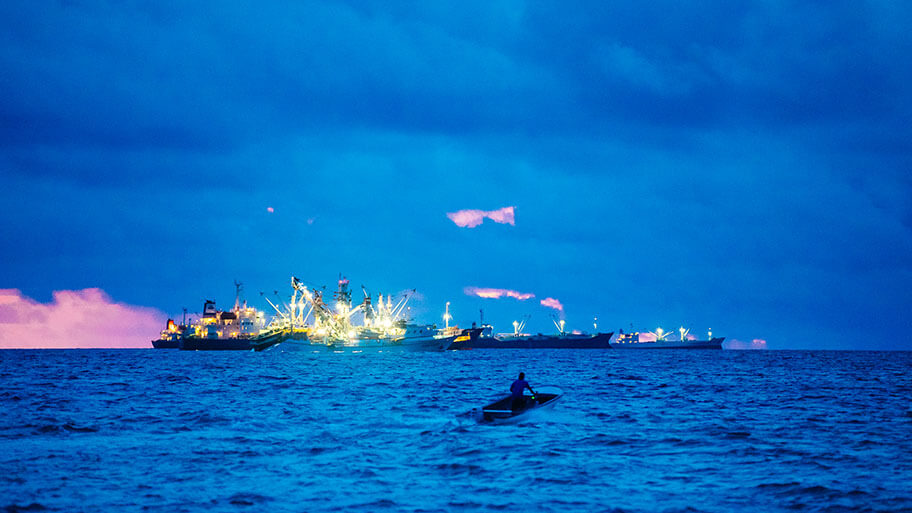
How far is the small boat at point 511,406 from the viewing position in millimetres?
34781

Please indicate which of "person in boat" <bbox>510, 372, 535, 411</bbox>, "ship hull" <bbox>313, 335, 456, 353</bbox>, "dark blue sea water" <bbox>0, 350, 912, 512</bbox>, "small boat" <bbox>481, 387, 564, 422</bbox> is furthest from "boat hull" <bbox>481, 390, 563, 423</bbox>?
"ship hull" <bbox>313, 335, 456, 353</bbox>

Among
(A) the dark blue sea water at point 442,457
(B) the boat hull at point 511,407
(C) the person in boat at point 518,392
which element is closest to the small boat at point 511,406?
(B) the boat hull at point 511,407

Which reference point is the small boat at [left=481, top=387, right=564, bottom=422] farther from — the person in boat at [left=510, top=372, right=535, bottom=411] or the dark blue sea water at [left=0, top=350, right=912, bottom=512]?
the dark blue sea water at [left=0, top=350, right=912, bottom=512]

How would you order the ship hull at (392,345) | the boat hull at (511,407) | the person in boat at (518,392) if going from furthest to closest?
the ship hull at (392,345) → the person in boat at (518,392) → the boat hull at (511,407)

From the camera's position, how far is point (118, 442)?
27.9 m

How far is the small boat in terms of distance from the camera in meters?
34.8

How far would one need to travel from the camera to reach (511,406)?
3747 centimetres

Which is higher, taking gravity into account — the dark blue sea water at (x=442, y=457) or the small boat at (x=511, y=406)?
the small boat at (x=511, y=406)

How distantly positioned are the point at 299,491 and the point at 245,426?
49.2 feet

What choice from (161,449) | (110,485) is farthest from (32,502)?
(161,449)

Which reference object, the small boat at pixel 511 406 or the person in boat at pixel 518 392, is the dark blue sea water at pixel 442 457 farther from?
the person in boat at pixel 518 392

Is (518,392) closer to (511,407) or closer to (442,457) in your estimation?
(511,407)

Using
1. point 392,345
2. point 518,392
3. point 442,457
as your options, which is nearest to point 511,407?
point 518,392

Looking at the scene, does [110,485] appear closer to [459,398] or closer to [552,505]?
[552,505]
